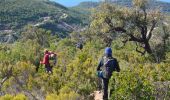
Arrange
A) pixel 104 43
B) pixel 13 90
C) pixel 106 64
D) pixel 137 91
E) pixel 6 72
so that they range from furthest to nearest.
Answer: pixel 104 43, pixel 6 72, pixel 13 90, pixel 106 64, pixel 137 91

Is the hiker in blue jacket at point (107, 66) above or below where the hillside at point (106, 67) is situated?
above

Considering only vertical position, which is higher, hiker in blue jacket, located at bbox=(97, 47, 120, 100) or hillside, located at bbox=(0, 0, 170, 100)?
hiker in blue jacket, located at bbox=(97, 47, 120, 100)

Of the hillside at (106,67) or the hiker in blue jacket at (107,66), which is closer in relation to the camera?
the hillside at (106,67)

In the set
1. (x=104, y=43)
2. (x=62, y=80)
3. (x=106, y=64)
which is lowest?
(x=104, y=43)

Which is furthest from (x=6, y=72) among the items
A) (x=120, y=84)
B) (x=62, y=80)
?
(x=120, y=84)

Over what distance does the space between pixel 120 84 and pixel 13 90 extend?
7292 millimetres

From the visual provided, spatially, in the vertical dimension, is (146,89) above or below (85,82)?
above

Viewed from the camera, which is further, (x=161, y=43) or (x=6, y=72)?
(x=161, y=43)

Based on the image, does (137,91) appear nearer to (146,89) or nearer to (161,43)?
(146,89)

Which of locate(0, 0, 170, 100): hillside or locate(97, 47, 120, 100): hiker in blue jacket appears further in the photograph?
locate(97, 47, 120, 100): hiker in blue jacket

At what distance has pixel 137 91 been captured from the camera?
1056cm

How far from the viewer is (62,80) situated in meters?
19.1

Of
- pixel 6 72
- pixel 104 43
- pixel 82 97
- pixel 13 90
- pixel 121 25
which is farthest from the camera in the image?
pixel 104 43

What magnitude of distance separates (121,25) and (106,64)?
22640 millimetres
